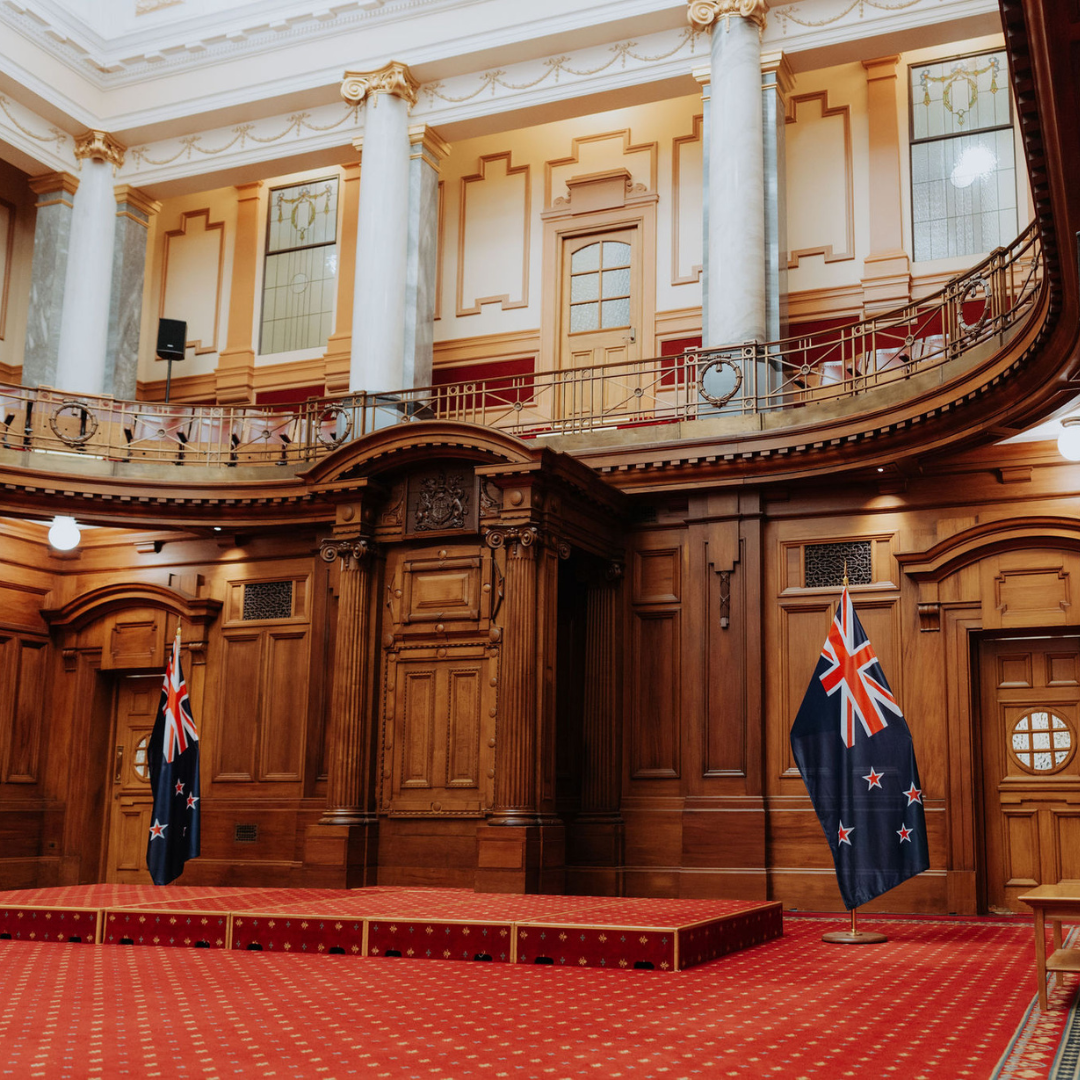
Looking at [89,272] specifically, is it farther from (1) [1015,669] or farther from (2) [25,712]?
(1) [1015,669]

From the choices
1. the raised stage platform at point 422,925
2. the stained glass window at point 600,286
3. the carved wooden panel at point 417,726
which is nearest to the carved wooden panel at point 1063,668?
the raised stage platform at point 422,925

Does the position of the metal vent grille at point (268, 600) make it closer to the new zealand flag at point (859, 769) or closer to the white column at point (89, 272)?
the white column at point (89, 272)

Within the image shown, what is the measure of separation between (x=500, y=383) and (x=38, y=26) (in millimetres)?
6538

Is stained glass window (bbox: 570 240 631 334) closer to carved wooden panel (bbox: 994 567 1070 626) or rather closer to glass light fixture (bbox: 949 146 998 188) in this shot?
glass light fixture (bbox: 949 146 998 188)

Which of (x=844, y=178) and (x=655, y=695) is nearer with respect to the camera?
(x=655, y=695)

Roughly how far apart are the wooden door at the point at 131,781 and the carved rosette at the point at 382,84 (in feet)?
21.4

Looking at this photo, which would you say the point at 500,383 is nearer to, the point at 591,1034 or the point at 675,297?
the point at 675,297

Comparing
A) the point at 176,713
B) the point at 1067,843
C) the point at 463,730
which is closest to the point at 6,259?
the point at 176,713

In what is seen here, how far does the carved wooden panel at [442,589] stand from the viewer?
1005cm

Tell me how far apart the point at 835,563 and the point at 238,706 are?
565 cm

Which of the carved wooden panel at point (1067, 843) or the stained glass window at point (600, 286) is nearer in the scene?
the carved wooden panel at point (1067, 843)

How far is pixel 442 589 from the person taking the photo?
33.4 feet

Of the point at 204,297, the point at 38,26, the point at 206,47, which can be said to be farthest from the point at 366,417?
the point at 38,26

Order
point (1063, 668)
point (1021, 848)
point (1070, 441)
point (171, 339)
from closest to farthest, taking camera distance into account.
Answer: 1. point (1070, 441)
2. point (1021, 848)
3. point (1063, 668)
4. point (171, 339)
